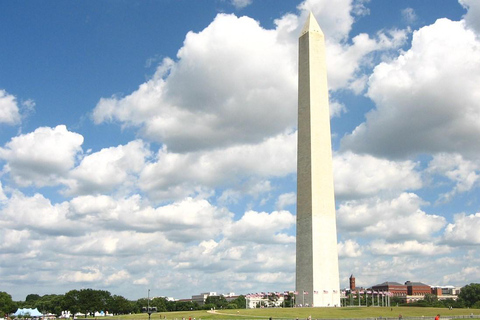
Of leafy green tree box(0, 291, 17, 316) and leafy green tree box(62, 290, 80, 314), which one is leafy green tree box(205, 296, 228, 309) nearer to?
leafy green tree box(62, 290, 80, 314)

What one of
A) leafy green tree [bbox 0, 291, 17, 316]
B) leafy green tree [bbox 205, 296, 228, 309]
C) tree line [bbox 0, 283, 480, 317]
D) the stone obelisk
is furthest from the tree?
leafy green tree [bbox 0, 291, 17, 316]

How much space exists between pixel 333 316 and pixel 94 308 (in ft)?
195

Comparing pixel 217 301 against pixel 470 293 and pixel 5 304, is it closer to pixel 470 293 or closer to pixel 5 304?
pixel 5 304

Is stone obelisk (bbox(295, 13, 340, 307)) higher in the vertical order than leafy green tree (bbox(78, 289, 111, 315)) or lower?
higher

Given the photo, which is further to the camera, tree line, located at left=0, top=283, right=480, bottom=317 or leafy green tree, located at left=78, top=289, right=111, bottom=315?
tree line, located at left=0, top=283, right=480, bottom=317

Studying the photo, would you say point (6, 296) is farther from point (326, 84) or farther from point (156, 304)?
point (326, 84)

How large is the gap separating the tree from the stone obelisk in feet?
237

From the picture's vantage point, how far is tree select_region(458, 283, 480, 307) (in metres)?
136

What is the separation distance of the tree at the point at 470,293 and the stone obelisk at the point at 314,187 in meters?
72.3

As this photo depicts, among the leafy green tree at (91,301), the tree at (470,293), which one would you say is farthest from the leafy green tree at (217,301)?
the tree at (470,293)

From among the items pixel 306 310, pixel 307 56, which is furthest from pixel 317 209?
pixel 307 56

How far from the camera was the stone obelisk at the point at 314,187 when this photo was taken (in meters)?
Result: 77.5

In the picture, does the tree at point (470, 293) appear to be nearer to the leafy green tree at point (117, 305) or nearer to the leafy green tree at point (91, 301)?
the leafy green tree at point (117, 305)

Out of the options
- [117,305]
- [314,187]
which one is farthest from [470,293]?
[117,305]
